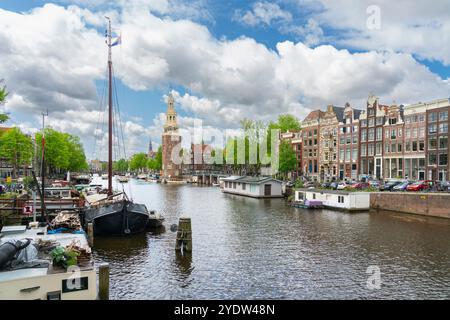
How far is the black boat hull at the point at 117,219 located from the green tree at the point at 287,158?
6016 centimetres

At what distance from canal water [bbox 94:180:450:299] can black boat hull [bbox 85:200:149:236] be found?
0.98 meters

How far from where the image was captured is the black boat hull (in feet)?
90.9

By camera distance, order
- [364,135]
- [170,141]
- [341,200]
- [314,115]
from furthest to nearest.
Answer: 1. [170,141]
2. [314,115]
3. [364,135]
4. [341,200]

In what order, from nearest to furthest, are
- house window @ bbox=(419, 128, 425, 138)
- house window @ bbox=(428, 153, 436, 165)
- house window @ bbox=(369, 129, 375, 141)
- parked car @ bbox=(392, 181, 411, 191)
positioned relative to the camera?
parked car @ bbox=(392, 181, 411, 191) → house window @ bbox=(428, 153, 436, 165) → house window @ bbox=(419, 128, 425, 138) → house window @ bbox=(369, 129, 375, 141)

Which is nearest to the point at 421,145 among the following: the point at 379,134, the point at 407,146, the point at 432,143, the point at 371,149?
the point at 432,143

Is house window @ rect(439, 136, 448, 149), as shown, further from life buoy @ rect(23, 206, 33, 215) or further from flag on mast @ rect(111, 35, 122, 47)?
life buoy @ rect(23, 206, 33, 215)

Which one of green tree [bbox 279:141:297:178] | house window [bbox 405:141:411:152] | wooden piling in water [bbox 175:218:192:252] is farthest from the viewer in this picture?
green tree [bbox 279:141:297:178]

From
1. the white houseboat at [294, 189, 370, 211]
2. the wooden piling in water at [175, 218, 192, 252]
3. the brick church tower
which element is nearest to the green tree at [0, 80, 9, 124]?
the wooden piling in water at [175, 218, 192, 252]

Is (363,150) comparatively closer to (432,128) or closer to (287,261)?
(432,128)

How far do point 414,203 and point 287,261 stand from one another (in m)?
27.1

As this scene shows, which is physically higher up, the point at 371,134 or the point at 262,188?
the point at 371,134

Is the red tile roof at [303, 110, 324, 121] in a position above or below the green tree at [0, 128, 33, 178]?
above

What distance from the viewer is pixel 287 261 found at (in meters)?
21.3

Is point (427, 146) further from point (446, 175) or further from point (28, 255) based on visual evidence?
point (28, 255)
